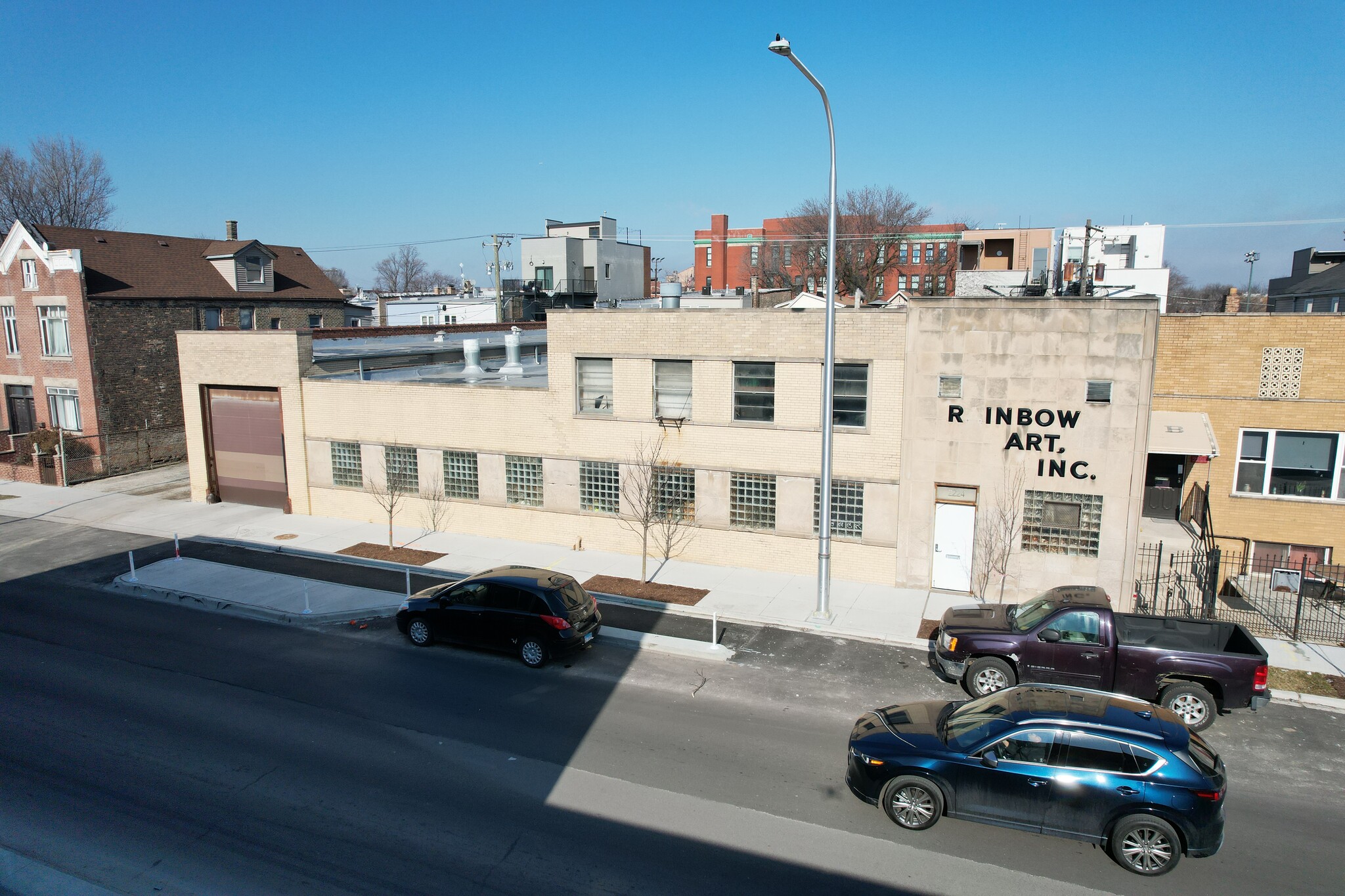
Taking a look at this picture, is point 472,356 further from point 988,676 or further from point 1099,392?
point 988,676

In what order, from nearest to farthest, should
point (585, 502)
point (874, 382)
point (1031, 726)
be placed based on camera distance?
point (1031, 726) < point (874, 382) < point (585, 502)

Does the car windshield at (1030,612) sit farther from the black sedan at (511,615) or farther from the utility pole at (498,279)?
the utility pole at (498,279)

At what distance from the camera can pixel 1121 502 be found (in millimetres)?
18031

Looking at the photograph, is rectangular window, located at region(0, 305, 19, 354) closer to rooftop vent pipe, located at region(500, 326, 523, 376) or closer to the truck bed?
rooftop vent pipe, located at region(500, 326, 523, 376)

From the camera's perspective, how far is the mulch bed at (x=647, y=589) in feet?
62.8

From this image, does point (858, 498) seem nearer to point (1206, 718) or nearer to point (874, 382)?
point (874, 382)

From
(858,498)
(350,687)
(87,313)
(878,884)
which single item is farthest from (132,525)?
(878,884)

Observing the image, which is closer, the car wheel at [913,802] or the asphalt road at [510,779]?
the asphalt road at [510,779]

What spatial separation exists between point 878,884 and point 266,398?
25.7 metres

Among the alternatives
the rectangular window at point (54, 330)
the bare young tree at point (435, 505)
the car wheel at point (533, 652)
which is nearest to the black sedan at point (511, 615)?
the car wheel at point (533, 652)

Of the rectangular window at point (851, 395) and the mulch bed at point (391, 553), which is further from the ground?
the rectangular window at point (851, 395)

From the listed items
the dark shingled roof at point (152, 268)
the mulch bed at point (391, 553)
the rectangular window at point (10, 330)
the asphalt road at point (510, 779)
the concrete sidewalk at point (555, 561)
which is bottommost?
the concrete sidewalk at point (555, 561)

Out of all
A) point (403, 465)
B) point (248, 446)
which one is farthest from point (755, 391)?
point (248, 446)

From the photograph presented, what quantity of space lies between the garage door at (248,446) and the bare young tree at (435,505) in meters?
6.05
